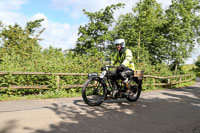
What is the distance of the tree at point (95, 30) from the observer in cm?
3099

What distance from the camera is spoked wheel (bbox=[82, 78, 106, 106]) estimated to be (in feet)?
18.1

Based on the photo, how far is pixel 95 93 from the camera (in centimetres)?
573

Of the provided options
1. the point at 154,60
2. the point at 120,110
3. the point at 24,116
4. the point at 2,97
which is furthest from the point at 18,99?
the point at 154,60

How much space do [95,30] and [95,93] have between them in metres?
27.3

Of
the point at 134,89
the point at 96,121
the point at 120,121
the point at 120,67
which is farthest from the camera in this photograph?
the point at 134,89

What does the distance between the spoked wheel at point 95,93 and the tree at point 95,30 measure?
25.1 m

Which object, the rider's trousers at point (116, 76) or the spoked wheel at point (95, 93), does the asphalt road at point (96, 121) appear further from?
the rider's trousers at point (116, 76)

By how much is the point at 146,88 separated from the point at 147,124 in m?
9.66

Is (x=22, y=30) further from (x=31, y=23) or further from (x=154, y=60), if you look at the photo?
(x=154, y=60)

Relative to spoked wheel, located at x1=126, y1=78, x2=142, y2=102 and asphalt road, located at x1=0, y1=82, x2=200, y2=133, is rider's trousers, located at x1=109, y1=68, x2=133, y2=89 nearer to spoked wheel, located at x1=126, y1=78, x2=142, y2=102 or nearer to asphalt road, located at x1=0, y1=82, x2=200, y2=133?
spoked wheel, located at x1=126, y1=78, x2=142, y2=102

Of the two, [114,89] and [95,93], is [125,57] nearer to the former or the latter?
[114,89]

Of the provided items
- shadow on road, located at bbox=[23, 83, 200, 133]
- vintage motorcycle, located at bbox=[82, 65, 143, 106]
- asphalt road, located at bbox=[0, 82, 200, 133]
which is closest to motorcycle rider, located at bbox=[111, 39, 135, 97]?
vintage motorcycle, located at bbox=[82, 65, 143, 106]

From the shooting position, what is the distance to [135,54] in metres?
33.0

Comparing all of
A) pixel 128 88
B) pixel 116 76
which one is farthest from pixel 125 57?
pixel 128 88
